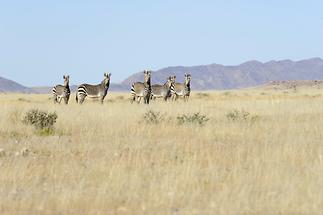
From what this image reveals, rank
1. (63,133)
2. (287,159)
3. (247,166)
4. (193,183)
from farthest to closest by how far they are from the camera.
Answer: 1. (63,133)
2. (287,159)
3. (247,166)
4. (193,183)

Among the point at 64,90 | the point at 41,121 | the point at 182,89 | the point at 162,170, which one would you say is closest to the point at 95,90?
the point at 64,90

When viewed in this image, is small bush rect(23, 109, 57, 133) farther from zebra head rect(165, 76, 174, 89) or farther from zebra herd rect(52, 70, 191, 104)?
zebra head rect(165, 76, 174, 89)

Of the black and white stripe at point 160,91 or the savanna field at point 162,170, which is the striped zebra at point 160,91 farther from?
the savanna field at point 162,170

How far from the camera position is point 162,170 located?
9.57 metres

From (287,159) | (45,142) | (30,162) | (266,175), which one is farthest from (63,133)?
(266,175)

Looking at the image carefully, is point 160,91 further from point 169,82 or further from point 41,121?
point 41,121

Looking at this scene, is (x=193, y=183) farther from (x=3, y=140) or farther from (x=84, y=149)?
(x=3, y=140)

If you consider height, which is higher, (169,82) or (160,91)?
(169,82)

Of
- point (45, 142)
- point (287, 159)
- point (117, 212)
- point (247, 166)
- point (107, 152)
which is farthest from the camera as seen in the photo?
point (45, 142)

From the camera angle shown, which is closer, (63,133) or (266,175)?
(266,175)

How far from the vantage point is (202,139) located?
13828mm

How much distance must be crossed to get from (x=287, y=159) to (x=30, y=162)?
14.6ft

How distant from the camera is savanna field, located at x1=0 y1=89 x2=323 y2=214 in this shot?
7.27 m

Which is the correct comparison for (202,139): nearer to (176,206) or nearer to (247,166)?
(247,166)
